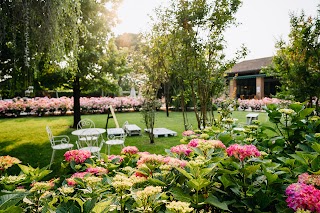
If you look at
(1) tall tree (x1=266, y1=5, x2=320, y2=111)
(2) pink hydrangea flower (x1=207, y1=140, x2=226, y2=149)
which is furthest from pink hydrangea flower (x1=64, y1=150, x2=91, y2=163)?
(1) tall tree (x1=266, y1=5, x2=320, y2=111)

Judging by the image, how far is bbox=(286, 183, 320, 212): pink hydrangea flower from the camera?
3.08ft

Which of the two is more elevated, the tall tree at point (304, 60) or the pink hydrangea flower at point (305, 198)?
the tall tree at point (304, 60)

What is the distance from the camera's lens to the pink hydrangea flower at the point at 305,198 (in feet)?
3.08

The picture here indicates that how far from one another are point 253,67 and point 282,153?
24476 millimetres

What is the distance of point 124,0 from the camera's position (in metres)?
10.1

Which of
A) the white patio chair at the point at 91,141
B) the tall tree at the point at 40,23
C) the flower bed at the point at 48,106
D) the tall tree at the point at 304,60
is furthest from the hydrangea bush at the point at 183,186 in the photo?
the flower bed at the point at 48,106

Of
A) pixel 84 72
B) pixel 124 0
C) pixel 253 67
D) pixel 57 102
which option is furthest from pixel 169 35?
pixel 253 67

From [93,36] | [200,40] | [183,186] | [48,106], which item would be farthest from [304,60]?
[48,106]

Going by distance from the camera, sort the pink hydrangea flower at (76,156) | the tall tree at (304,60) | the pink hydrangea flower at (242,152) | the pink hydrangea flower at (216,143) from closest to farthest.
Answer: the pink hydrangea flower at (242,152), the pink hydrangea flower at (216,143), the pink hydrangea flower at (76,156), the tall tree at (304,60)

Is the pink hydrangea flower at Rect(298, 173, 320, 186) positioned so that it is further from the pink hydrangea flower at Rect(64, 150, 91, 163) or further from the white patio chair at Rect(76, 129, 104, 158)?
the white patio chair at Rect(76, 129, 104, 158)

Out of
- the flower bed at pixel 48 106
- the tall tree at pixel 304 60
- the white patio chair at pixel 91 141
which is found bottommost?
the white patio chair at pixel 91 141

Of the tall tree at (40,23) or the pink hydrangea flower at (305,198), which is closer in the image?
the pink hydrangea flower at (305,198)

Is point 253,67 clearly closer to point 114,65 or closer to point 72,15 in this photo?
point 114,65

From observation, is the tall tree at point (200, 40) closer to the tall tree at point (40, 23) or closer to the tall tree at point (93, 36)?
the tall tree at point (40, 23)
